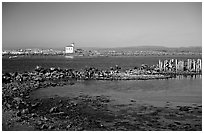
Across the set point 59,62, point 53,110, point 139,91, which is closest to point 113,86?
point 139,91

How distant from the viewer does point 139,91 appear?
4.40m

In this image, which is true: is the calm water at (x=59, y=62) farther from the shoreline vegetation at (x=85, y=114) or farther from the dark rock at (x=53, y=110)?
the dark rock at (x=53, y=110)

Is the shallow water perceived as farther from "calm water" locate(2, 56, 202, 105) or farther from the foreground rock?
the foreground rock

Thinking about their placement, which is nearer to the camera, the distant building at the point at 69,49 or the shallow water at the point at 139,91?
the shallow water at the point at 139,91

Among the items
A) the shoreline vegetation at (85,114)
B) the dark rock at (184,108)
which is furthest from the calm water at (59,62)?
the dark rock at (184,108)

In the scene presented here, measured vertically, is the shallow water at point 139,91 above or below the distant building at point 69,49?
below

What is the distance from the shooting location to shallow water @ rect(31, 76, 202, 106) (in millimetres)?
3889

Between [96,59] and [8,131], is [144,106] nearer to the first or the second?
[8,131]

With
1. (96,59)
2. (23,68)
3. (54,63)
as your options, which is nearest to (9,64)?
(23,68)

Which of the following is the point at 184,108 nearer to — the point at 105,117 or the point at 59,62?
the point at 105,117

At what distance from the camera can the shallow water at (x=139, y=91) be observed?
3889 millimetres

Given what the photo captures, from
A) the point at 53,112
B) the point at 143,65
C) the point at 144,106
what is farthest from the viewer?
the point at 143,65

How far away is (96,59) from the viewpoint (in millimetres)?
6020

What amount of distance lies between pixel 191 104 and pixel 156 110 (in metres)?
0.61
